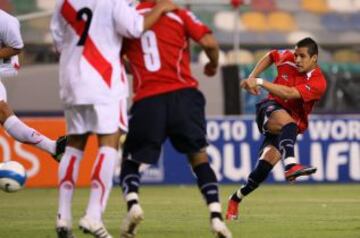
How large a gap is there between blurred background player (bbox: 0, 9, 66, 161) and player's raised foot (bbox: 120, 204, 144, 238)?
3.20 meters

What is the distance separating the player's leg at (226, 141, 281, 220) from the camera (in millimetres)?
10992

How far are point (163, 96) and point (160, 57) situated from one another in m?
0.29

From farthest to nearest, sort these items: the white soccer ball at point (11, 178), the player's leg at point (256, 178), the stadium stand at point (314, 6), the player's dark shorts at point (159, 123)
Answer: the stadium stand at point (314, 6), the player's leg at point (256, 178), the white soccer ball at point (11, 178), the player's dark shorts at point (159, 123)

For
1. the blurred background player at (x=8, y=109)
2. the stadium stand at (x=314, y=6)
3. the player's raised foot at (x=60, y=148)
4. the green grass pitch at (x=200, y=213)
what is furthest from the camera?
the stadium stand at (x=314, y=6)

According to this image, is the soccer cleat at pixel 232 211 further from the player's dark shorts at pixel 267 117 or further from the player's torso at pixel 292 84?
the player's torso at pixel 292 84

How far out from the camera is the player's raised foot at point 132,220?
7.93 meters

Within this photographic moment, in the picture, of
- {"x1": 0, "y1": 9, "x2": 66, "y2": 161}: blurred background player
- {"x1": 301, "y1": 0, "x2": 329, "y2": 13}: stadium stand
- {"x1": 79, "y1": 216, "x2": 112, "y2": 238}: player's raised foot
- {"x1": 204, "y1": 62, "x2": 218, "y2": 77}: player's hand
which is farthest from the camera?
{"x1": 301, "y1": 0, "x2": 329, "y2": 13}: stadium stand

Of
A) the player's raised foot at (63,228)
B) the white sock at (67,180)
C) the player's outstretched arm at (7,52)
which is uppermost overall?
the player's outstretched arm at (7,52)

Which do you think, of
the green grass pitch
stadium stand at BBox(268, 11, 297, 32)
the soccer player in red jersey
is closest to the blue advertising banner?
the green grass pitch

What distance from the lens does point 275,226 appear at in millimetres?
10000

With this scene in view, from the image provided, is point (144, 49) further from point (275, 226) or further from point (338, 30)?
point (338, 30)

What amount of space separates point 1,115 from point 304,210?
3.47 m

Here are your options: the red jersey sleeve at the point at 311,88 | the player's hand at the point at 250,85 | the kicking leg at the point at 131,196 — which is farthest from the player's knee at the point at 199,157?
the red jersey sleeve at the point at 311,88

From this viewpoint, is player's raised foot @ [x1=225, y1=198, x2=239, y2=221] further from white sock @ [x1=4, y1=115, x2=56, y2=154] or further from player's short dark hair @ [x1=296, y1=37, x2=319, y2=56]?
white sock @ [x1=4, y1=115, x2=56, y2=154]
